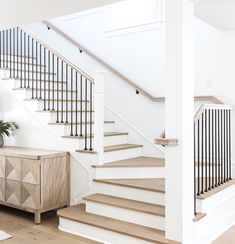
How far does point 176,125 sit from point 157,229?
107cm

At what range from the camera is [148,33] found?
481cm

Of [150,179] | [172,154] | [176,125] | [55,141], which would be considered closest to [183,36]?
[176,125]

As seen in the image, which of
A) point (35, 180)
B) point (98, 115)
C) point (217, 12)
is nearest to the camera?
point (217, 12)

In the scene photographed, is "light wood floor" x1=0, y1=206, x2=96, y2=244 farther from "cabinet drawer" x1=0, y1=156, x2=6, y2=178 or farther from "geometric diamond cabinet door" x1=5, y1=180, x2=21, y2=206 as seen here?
"cabinet drawer" x1=0, y1=156, x2=6, y2=178

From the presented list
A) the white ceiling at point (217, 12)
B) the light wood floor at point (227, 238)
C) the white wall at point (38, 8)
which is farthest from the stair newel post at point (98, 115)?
the light wood floor at point (227, 238)

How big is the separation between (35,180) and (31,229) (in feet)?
1.80

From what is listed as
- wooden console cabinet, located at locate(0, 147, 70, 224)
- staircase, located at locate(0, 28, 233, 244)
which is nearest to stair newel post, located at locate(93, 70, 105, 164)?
staircase, located at locate(0, 28, 233, 244)

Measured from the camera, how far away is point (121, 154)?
14.7ft

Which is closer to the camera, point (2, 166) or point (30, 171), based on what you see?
point (30, 171)

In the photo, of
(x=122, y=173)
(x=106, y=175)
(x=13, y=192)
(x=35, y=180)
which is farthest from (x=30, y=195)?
(x=122, y=173)

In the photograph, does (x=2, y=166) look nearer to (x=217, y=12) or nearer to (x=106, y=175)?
(x=106, y=175)

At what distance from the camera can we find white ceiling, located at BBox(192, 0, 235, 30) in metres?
3.18

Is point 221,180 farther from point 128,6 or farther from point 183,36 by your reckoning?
point 128,6

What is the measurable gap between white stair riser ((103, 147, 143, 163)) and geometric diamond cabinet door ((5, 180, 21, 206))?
3.69ft
